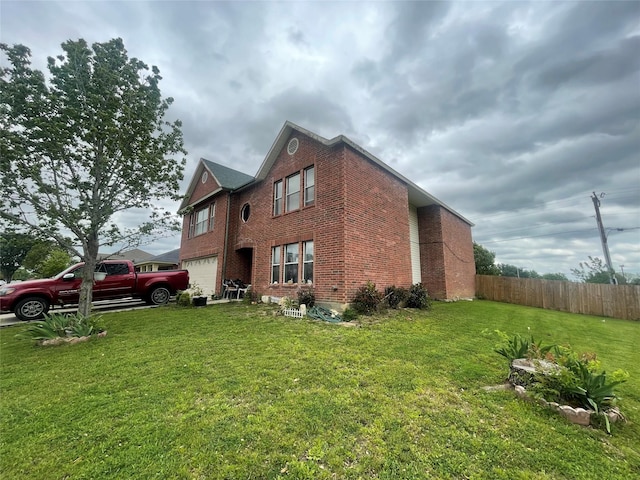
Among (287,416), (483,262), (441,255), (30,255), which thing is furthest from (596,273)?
(30,255)

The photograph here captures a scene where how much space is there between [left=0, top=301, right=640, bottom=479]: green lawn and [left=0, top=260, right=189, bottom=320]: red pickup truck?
201 inches

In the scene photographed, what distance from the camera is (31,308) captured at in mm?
9484

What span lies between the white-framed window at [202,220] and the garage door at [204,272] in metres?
1.82

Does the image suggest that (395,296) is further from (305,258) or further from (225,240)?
(225,240)

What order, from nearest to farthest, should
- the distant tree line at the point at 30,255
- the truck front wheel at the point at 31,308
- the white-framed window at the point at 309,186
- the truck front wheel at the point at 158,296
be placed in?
the distant tree line at the point at 30,255, the truck front wheel at the point at 31,308, the white-framed window at the point at 309,186, the truck front wheel at the point at 158,296

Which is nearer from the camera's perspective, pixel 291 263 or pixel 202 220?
pixel 291 263

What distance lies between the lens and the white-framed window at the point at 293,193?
11.1m

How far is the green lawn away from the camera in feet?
7.45

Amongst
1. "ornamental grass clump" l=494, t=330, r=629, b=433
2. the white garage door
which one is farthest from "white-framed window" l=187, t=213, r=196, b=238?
"ornamental grass clump" l=494, t=330, r=629, b=433

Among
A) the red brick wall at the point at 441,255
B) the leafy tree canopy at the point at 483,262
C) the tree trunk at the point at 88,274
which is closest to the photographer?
the tree trunk at the point at 88,274

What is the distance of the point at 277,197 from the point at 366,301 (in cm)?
628

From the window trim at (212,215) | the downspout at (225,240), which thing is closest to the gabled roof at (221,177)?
the window trim at (212,215)

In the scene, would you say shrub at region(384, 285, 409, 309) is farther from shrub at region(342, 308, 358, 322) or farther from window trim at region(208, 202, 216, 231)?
window trim at region(208, 202, 216, 231)

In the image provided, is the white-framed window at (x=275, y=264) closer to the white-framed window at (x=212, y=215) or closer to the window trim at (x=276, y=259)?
the window trim at (x=276, y=259)
